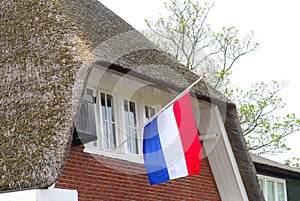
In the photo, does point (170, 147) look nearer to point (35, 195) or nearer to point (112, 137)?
point (112, 137)

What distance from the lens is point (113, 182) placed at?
12695 mm

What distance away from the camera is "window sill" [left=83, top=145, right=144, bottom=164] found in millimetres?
12328

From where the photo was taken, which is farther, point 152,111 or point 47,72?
point 152,111

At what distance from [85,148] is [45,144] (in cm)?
178

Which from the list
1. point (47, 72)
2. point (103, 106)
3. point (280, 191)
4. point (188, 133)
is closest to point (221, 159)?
point (188, 133)

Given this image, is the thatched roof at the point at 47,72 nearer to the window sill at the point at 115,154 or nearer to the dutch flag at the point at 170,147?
the dutch flag at the point at 170,147

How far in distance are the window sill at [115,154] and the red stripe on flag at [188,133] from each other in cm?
109

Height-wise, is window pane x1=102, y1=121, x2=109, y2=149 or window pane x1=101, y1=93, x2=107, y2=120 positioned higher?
window pane x1=101, y1=93, x2=107, y2=120

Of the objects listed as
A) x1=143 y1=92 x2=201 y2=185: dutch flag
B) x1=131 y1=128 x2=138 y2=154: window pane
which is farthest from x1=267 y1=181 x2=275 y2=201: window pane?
x1=143 y1=92 x2=201 y2=185: dutch flag

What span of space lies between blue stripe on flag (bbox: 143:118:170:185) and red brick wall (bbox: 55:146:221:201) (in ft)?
2.33

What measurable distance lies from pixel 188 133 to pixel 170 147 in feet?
1.87

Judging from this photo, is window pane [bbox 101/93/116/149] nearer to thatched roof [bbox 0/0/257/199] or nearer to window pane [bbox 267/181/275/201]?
thatched roof [bbox 0/0/257/199]

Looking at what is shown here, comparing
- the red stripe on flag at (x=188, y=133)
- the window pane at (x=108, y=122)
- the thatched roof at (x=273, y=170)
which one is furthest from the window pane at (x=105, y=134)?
the thatched roof at (x=273, y=170)

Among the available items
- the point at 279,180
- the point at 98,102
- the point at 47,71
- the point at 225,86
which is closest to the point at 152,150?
the point at 98,102
